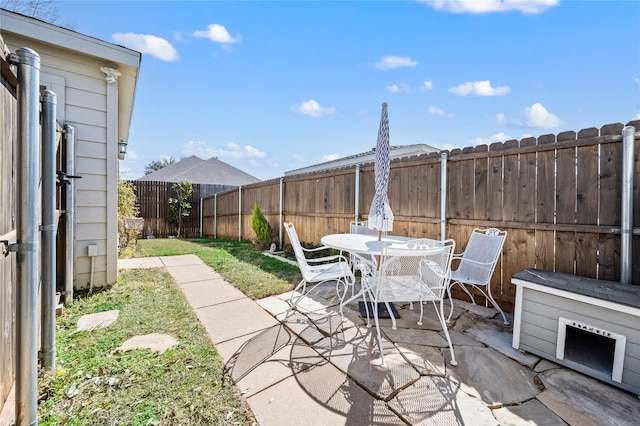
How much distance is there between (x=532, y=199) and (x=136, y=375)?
4193mm

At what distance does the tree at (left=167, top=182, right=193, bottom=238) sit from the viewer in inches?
445

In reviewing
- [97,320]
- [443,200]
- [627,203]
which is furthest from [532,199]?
[97,320]

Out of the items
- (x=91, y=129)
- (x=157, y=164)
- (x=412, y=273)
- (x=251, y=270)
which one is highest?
(x=157, y=164)

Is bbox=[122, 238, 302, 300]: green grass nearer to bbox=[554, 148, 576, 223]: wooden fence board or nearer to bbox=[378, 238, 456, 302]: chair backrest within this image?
bbox=[378, 238, 456, 302]: chair backrest

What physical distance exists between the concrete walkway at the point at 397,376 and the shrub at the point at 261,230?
13.8 feet

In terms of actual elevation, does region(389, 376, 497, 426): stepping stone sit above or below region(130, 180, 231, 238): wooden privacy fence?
below

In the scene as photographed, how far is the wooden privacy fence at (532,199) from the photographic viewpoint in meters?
2.54

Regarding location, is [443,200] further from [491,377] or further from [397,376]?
[397,376]

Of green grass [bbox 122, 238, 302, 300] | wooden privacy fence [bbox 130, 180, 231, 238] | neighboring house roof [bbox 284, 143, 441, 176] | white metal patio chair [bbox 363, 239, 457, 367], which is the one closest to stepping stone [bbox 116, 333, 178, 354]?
green grass [bbox 122, 238, 302, 300]

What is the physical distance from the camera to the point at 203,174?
65.9 ft

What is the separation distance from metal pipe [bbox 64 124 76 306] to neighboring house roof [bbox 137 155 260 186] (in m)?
16.1

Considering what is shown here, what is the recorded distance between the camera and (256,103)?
10266 millimetres

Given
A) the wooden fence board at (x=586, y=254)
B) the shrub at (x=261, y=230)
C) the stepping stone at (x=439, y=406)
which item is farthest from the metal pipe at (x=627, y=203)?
the shrub at (x=261, y=230)

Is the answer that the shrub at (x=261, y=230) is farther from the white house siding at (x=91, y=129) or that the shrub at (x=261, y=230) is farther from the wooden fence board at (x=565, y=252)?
the wooden fence board at (x=565, y=252)
